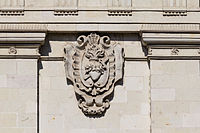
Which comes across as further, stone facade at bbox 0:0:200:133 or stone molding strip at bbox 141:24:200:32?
stone molding strip at bbox 141:24:200:32

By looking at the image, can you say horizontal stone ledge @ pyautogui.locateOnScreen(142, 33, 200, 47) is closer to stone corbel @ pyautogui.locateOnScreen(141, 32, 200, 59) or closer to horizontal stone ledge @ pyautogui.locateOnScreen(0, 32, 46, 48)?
stone corbel @ pyautogui.locateOnScreen(141, 32, 200, 59)

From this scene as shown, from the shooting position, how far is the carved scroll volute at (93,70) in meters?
16.0

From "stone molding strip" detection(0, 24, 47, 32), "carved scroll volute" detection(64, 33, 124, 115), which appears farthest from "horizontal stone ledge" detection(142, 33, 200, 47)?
"stone molding strip" detection(0, 24, 47, 32)

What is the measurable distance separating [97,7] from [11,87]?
9.10ft

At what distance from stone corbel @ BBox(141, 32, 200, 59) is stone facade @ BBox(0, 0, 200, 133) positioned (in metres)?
0.02

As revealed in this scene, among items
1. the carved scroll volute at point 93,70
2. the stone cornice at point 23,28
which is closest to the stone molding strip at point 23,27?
the stone cornice at point 23,28

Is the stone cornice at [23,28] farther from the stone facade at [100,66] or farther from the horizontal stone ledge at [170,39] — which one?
the horizontal stone ledge at [170,39]

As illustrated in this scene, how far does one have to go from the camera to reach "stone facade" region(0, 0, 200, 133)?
15.8 meters

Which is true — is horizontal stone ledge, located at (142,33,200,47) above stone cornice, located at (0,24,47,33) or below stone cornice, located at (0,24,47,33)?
below

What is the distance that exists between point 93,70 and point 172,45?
1943 millimetres

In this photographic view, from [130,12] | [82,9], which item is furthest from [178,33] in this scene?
[82,9]

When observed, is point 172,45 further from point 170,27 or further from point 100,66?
point 100,66

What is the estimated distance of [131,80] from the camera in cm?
1614

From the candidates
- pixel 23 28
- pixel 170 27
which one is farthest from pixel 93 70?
pixel 170 27
